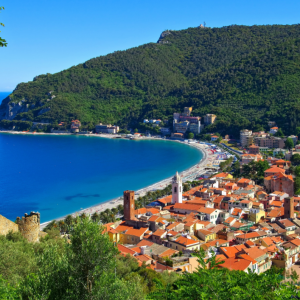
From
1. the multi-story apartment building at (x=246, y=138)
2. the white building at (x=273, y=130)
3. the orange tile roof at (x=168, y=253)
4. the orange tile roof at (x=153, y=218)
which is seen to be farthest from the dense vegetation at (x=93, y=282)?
the white building at (x=273, y=130)

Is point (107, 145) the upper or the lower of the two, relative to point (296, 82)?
lower

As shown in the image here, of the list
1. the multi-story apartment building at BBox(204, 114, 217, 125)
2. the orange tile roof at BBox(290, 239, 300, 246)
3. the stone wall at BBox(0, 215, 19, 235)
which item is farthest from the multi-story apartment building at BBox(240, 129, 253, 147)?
the stone wall at BBox(0, 215, 19, 235)

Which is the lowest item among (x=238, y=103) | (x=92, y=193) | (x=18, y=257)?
(x=92, y=193)

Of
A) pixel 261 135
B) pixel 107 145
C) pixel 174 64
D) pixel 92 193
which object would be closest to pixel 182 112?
pixel 107 145

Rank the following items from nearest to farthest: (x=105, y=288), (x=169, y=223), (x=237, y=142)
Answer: (x=105, y=288)
(x=169, y=223)
(x=237, y=142)

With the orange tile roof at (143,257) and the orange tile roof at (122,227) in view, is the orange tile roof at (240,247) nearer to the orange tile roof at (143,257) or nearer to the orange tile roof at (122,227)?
the orange tile roof at (143,257)

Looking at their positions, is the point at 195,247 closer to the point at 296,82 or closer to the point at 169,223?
the point at 169,223

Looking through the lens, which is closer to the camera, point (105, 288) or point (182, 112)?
point (105, 288)
